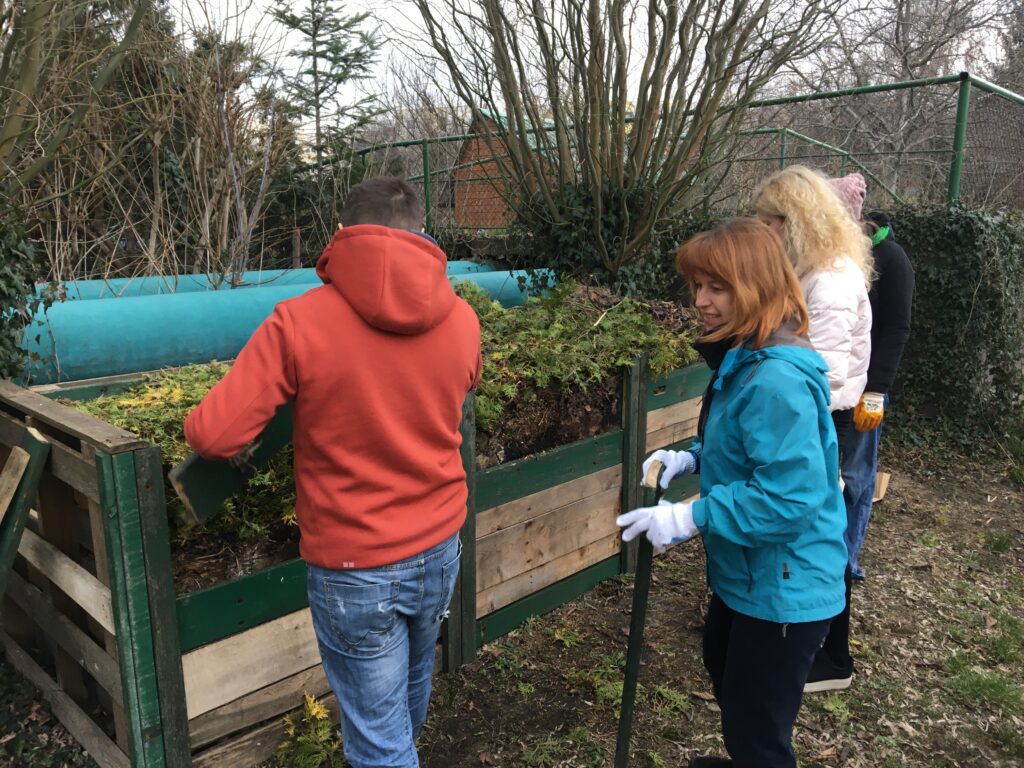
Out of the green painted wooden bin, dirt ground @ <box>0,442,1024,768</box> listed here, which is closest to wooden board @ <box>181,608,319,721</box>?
the green painted wooden bin

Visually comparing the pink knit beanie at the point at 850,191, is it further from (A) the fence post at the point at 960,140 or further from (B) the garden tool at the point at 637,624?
(A) the fence post at the point at 960,140

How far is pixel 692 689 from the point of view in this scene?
3357 millimetres

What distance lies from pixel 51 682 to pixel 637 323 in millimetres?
3185

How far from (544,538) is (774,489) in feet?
6.57

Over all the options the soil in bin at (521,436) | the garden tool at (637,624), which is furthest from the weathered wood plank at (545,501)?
the garden tool at (637,624)

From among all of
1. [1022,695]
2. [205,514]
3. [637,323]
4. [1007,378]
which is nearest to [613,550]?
[637,323]

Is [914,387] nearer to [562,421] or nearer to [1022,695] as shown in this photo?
[1022,695]

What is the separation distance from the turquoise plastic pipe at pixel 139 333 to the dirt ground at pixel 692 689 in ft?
4.38

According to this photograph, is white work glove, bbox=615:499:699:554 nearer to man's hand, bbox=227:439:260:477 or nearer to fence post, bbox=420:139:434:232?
man's hand, bbox=227:439:260:477

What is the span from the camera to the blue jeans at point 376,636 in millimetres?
1949

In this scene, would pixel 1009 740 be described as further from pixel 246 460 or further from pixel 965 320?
pixel 965 320

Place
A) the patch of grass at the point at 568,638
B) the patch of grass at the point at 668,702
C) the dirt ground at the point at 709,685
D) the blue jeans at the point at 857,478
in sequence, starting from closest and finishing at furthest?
the dirt ground at the point at 709,685 → the patch of grass at the point at 668,702 → the patch of grass at the point at 568,638 → the blue jeans at the point at 857,478

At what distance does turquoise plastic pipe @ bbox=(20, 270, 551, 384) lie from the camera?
11.0 feet

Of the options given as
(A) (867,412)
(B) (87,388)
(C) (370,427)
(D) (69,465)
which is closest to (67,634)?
(D) (69,465)
